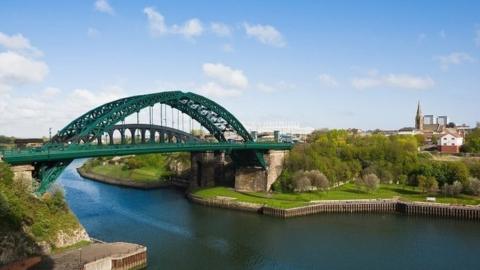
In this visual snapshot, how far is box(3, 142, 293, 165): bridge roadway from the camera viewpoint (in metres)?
38.0

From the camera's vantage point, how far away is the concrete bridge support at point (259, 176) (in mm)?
67750

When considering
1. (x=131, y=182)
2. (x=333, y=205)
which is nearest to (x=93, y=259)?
(x=333, y=205)

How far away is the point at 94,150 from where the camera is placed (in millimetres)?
45219

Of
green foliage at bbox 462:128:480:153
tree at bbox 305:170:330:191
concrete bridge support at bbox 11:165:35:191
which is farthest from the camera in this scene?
green foliage at bbox 462:128:480:153

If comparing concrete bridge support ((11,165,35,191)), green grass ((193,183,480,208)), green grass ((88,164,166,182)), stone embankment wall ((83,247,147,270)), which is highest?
concrete bridge support ((11,165,35,191))

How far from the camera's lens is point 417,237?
44344 mm

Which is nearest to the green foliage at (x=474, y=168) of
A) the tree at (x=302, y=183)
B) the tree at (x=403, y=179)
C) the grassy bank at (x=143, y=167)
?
the tree at (x=403, y=179)

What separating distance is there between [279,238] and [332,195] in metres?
18.2

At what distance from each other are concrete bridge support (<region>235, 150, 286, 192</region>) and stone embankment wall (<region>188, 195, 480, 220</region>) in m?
9.27

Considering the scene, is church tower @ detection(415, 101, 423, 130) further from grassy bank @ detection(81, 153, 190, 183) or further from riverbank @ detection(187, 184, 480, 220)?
riverbank @ detection(187, 184, 480, 220)

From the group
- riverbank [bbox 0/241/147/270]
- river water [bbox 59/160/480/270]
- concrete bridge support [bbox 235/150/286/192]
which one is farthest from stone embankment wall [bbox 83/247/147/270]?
concrete bridge support [bbox 235/150/286/192]

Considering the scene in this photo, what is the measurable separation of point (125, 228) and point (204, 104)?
26.7 m

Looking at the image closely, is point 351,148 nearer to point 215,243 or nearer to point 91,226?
point 215,243

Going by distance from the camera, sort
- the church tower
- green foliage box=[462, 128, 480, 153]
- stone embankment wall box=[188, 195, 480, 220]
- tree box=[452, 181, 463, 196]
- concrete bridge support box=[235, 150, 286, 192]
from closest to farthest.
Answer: stone embankment wall box=[188, 195, 480, 220], tree box=[452, 181, 463, 196], concrete bridge support box=[235, 150, 286, 192], green foliage box=[462, 128, 480, 153], the church tower
